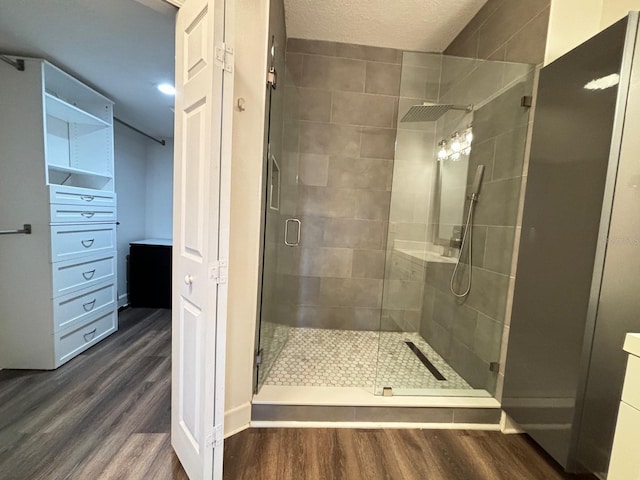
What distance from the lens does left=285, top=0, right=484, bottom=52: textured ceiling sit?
1.93 m

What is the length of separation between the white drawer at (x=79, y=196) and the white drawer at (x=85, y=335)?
40.2 inches

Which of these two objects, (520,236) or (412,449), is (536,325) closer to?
(520,236)

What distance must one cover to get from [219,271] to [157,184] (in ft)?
11.1

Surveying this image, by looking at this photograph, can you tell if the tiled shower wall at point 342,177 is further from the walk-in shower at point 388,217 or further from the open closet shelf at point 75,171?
the open closet shelf at point 75,171

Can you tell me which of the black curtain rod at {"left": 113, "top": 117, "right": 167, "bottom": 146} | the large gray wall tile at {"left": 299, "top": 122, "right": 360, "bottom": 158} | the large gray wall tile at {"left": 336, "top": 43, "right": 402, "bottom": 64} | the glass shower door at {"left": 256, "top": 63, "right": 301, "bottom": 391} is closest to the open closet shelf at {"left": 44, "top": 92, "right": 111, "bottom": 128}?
the black curtain rod at {"left": 113, "top": 117, "right": 167, "bottom": 146}

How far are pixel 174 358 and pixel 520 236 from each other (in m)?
2.05

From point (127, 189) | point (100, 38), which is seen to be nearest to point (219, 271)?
point (100, 38)

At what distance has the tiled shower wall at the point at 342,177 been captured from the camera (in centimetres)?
249

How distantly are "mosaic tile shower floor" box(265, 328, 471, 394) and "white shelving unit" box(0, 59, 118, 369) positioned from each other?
1.75 metres

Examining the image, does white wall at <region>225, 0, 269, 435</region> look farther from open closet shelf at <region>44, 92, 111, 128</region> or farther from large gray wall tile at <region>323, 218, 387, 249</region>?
open closet shelf at <region>44, 92, 111, 128</region>

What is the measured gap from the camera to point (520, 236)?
1.57m

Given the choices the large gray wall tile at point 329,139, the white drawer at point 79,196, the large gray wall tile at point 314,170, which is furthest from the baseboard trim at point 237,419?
the large gray wall tile at point 329,139

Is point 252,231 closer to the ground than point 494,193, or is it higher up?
closer to the ground

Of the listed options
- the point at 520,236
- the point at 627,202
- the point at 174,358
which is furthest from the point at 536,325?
the point at 174,358
